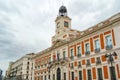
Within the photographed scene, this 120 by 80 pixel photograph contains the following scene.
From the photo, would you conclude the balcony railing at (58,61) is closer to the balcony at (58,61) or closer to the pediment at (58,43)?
the balcony at (58,61)

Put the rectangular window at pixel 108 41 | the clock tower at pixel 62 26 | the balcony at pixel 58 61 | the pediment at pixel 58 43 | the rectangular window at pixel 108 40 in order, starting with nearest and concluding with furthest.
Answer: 1. the rectangular window at pixel 108 41
2. the rectangular window at pixel 108 40
3. the balcony at pixel 58 61
4. the pediment at pixel 58 43
5. the clock tower at pixel 62 26

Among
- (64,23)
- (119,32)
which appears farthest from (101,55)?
(64,23)

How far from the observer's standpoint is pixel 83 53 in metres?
35.2

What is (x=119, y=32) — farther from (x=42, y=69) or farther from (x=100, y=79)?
(x=42, y=69)

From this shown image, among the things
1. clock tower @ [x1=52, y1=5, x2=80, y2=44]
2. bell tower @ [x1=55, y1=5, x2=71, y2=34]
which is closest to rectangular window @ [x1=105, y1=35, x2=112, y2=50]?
clock tower @ [x1=52, y1=5, x2=80, y2=44]

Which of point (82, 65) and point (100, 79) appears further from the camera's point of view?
point (82, 65)

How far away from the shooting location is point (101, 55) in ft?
99.7

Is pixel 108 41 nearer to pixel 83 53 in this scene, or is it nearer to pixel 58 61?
pixel 83 53

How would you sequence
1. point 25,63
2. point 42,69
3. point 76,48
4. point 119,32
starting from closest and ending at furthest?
point 119,32
point 76,48
point 42,69
point 25,63

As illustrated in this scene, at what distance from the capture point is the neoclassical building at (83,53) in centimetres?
2817

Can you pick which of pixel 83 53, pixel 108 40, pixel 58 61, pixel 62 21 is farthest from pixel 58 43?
pixel 108 40

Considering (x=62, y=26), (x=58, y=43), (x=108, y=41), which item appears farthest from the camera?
(x=62, y=26)

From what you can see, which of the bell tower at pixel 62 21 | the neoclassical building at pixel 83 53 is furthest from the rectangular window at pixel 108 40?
the bell tower at pixel 62 21

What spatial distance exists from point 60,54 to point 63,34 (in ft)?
18.1
